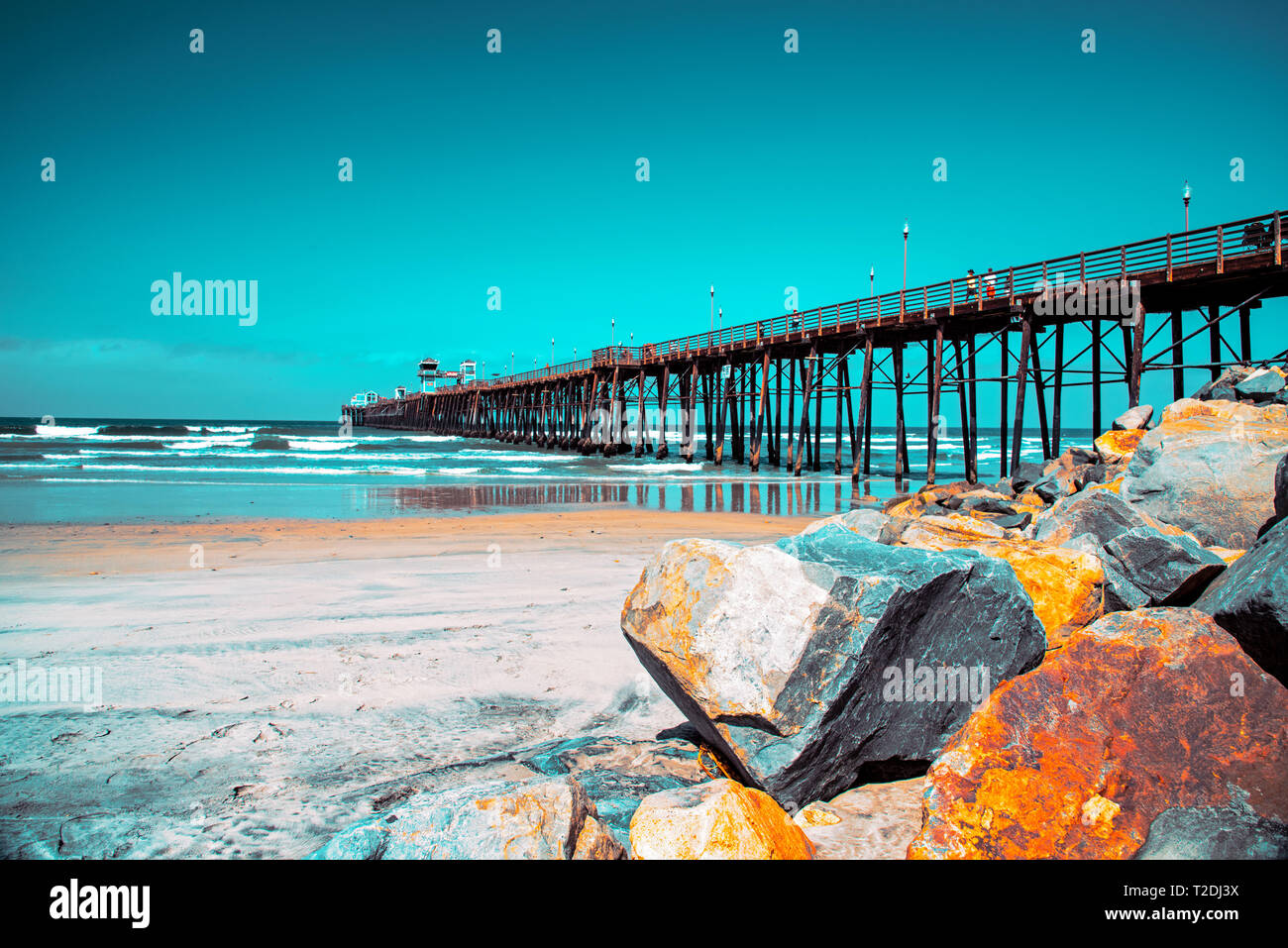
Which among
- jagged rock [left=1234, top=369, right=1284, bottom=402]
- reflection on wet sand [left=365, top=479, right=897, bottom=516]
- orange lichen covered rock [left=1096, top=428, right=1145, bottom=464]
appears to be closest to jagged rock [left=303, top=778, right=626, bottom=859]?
orange lichen covered rock [left=1096, top=428, right=1145, bottom=464]

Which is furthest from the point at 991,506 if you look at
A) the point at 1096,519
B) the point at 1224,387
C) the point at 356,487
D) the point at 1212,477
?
the point at 356,487

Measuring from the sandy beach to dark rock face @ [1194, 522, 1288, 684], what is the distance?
9.03 feet

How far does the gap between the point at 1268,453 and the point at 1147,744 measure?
4.52 meters

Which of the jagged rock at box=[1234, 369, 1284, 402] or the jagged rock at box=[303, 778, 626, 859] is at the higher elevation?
the jagged rock at box=[1234, 369, 1284, 402]

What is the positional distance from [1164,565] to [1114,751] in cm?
163

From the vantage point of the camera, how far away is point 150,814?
3.31m

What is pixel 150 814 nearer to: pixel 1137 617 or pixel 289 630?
pixel 289 630

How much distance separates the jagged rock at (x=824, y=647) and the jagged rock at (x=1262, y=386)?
8.60 m

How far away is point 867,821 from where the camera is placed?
10.4ft

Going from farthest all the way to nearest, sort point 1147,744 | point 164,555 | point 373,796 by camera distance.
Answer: point 164,555, point 373,796, point 1147,744

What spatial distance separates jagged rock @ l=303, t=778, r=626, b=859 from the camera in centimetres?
243

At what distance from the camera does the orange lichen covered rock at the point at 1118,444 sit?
34.0ft
